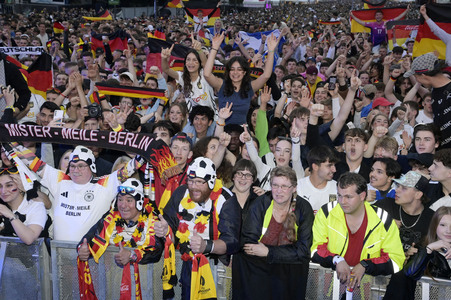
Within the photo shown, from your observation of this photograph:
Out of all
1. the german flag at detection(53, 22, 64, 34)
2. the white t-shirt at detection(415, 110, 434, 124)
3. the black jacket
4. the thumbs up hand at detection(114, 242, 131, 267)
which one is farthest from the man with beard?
the german flag at detection(53, 22, 64, 34)

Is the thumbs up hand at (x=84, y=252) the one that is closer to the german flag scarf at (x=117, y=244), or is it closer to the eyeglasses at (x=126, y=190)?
the german flag scarf at (x=117, y=244)

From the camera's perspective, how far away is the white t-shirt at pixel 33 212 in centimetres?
534

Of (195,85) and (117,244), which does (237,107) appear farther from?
(117,244)

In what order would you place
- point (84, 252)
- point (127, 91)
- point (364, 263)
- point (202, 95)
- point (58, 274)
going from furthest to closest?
point (127, 91)
point (202, 95)
point (58, 274)
point (84, 252)
point (364, 263)

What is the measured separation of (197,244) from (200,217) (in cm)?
46

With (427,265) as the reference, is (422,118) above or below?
above

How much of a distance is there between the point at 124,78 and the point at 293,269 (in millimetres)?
6163

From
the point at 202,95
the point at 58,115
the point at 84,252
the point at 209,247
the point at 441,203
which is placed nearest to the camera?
the point at 209,247

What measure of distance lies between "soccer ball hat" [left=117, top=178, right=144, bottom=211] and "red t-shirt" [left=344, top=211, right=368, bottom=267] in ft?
6.52

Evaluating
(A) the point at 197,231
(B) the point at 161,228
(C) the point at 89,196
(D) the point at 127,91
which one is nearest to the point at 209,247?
(A) the point at 197,231

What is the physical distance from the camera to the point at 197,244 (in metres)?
4.52

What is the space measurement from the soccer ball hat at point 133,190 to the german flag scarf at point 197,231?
44 centimetres

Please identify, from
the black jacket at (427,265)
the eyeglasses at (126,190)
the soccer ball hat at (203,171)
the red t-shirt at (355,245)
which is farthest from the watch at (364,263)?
the eyeglasses at (126,190)

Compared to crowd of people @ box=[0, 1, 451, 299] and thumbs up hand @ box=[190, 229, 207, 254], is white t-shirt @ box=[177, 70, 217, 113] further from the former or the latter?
thumbs up hand @ box=[190, 229, 207, 254]
